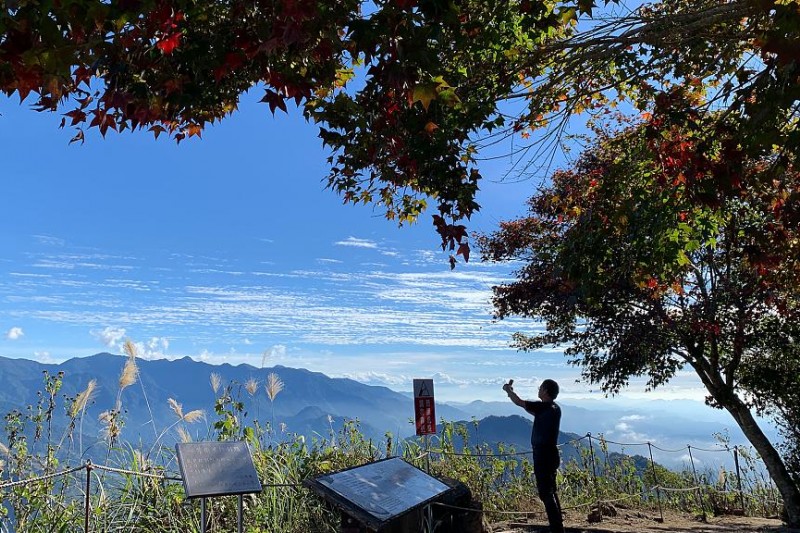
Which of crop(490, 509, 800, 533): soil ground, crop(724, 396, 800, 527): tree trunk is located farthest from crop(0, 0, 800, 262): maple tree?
crop(724, 396, 800, 527): tree trunk

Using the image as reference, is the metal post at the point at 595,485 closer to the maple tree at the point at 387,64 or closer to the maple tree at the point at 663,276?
the maple tree at the point at 663,276

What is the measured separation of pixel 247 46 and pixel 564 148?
528cm

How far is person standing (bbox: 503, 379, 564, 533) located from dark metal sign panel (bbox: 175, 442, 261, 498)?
130 inches

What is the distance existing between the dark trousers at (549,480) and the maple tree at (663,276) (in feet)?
6.27

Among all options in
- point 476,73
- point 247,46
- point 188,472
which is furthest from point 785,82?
point 188,472

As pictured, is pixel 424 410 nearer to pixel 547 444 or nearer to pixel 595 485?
pixel 547 444

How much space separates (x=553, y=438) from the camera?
6797 mm

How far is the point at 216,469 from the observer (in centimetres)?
509

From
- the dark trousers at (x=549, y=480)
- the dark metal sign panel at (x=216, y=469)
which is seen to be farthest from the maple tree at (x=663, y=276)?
the dark metal sign panel at (x=216, y=469)

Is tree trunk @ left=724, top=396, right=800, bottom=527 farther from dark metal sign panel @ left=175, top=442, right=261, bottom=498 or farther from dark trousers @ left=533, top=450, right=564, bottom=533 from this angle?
dark metal sign panel @ left=175, top=442, right=261, bottom=498

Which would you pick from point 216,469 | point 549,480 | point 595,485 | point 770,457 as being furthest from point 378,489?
point 770,457

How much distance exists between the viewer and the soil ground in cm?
848

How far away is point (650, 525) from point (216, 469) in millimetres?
7494

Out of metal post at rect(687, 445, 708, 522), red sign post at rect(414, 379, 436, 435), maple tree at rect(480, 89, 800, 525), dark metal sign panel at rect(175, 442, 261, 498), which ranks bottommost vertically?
metal post at rect(687, 445, 708, 522)
